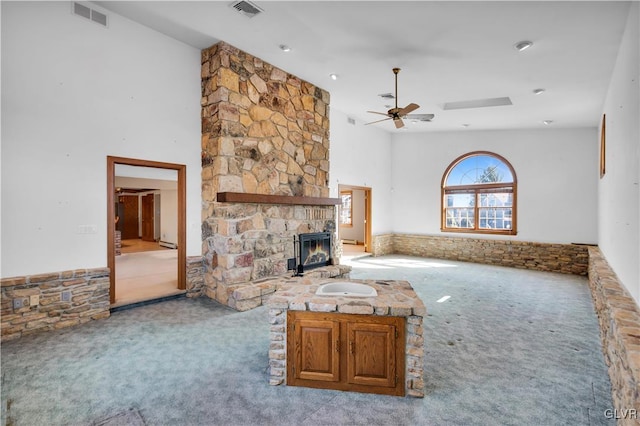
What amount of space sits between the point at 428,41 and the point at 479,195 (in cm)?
546

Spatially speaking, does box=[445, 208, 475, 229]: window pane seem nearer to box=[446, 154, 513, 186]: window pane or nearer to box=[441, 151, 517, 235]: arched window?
box=[441, 151, 517, 235]: arched window

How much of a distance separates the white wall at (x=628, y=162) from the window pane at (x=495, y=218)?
4357 millimetres

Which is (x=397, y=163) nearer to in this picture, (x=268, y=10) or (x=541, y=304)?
(x=541, y=304)

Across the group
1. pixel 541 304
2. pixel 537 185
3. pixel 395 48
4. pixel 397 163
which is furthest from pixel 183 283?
pixel 537 185

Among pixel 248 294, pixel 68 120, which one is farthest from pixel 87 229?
pixel 248 294

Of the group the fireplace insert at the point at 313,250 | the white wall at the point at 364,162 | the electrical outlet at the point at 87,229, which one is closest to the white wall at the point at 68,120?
the electrical outlet at the point at 87,229

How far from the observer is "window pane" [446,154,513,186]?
26.7 ft

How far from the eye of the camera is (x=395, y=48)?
4.29 m

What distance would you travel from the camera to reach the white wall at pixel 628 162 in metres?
2.64

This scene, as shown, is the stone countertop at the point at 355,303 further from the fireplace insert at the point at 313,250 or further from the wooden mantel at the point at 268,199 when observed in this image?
the fireplace insert at the point at 313,250

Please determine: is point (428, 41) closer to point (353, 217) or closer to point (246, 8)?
point (246, 8)

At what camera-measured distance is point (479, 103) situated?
6.42 m

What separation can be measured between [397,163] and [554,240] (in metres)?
4.33

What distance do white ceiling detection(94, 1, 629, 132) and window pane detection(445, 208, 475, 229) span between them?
128 inches
